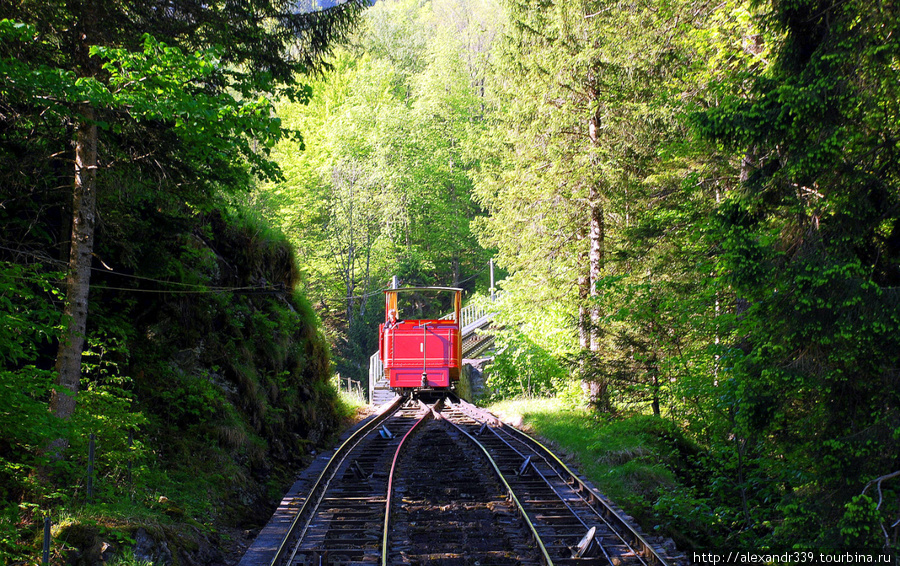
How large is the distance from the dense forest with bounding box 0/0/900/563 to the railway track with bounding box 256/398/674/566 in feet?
3.79

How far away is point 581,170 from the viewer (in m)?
13.8

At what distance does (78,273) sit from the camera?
6.64 meters

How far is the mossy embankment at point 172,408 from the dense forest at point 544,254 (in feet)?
0.15

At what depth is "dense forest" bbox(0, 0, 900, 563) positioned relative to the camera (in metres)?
5.77

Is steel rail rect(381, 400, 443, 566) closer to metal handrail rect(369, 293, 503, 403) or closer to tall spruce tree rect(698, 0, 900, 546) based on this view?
tall spruce tree rect(698, 0, 900, 546)

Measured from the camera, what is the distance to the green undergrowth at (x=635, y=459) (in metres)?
8.41

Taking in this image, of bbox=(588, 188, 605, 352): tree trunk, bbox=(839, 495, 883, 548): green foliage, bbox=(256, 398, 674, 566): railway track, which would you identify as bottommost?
bbox=(256, 398, 674, 566): railway track

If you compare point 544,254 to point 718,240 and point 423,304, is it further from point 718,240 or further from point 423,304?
point 423,304

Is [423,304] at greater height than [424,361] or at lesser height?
greater

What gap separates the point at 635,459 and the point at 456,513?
12.6 feet

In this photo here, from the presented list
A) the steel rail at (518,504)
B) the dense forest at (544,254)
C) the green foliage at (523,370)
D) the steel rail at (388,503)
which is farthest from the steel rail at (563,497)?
the green foliage at (523,370)

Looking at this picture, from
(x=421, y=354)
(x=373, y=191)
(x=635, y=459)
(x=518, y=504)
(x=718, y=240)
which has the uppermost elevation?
(x=373, y=191)

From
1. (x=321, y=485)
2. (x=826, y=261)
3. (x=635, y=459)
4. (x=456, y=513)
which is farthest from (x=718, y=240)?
(x=321, y=485)

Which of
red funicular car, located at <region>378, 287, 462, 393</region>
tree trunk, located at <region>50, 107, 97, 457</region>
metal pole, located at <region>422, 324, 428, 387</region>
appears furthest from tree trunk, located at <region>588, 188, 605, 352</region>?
tree trunk, located at <region>50, 107, 97, 457</region>
